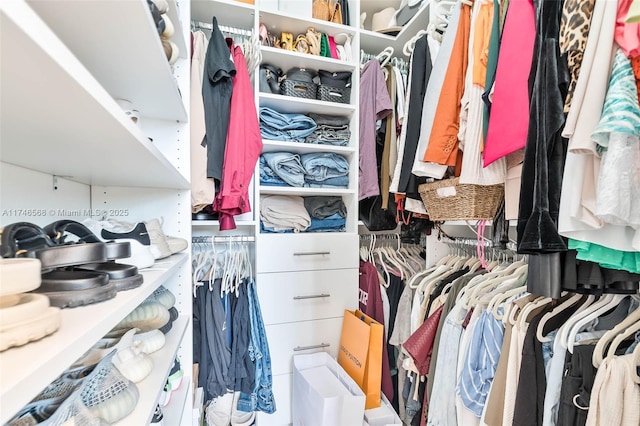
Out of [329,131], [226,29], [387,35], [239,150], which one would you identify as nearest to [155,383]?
[239,150]

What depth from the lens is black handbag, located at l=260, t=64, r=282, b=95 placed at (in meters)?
1.51

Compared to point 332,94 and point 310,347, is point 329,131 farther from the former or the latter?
point 310,347

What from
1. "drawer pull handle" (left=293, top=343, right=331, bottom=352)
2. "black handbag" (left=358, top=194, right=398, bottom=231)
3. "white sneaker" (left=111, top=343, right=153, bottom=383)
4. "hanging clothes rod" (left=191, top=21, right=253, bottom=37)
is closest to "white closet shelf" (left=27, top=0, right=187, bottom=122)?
"white sneaker" (left=111, top=343, right=153, bottom=383)

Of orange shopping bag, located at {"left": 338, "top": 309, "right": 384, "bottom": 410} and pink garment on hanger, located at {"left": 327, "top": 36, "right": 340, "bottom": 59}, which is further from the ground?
pink garment on hanger, located at {"left": 327, "top": 36, "right": 340, "bottom": 59}

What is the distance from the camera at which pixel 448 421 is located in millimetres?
1062

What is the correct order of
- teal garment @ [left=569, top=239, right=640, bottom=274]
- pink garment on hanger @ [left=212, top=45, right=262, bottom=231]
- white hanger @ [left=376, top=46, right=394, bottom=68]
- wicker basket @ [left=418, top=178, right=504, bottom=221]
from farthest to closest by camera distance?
white hanger @ [left=376, top=46, right=394, bottom=68]
pink garment on hanger @ [left=212, top=45, right=262, bottom=231]
wicker basket @ [left=418, top=178, right=504, bottom=221]
teal garment @ [left=569, top=239, right=640, bottom=274]

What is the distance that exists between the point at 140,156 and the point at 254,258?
3.24ft

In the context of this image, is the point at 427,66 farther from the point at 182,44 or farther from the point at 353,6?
the point at 182,44

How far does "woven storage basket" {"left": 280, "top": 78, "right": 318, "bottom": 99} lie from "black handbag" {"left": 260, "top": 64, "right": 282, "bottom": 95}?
0.04 meters

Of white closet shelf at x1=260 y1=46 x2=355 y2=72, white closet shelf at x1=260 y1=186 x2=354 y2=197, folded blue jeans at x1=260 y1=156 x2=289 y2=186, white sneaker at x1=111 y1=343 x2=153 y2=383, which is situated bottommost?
white sneaker at x1=111 y1=343 x2=153 y2=383

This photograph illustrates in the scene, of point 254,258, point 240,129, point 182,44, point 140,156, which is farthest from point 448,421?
point 182,44

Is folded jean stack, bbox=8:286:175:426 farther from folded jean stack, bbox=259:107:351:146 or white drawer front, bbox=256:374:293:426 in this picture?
folded jean stack, bbox=259:107:351:146

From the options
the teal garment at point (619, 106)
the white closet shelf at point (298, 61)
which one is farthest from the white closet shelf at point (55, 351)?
the white closet shelf at point (298, 61)

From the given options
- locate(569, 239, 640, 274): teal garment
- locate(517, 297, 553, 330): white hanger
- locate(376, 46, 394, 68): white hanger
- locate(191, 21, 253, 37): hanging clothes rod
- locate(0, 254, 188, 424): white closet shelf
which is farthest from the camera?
locate(376, 46, 394, 68): white hanger
